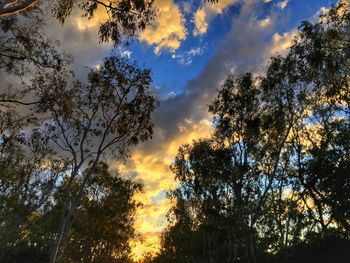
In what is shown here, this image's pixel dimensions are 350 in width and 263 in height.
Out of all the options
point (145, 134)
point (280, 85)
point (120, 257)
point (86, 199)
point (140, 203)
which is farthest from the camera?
point (120, 257)

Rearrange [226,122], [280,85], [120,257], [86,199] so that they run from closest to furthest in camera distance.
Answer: [280,85], [226,122], [86,199], [120,257]

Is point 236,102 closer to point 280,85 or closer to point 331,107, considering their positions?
point 280,85

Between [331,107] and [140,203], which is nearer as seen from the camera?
[331,107]

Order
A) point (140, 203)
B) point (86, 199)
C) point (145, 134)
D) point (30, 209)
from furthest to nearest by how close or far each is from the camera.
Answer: point (140, 203), point (86, 199), point (30, 209), point (145, 134)

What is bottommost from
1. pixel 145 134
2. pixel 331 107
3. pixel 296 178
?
pixel 145 134

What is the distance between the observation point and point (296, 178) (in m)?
35.7

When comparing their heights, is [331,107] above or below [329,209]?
above

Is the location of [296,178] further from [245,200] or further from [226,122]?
[226,122]

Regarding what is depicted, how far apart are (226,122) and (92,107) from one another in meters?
11.1

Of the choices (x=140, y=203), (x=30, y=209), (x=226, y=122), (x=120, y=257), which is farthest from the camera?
(x=120, y=257)

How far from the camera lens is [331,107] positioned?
32031 mm

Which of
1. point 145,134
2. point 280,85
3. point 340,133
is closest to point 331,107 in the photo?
point 340,133

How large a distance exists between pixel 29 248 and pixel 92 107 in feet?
124

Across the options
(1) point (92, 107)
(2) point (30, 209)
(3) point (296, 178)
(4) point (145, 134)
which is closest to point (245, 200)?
(3) point (296, 178)
